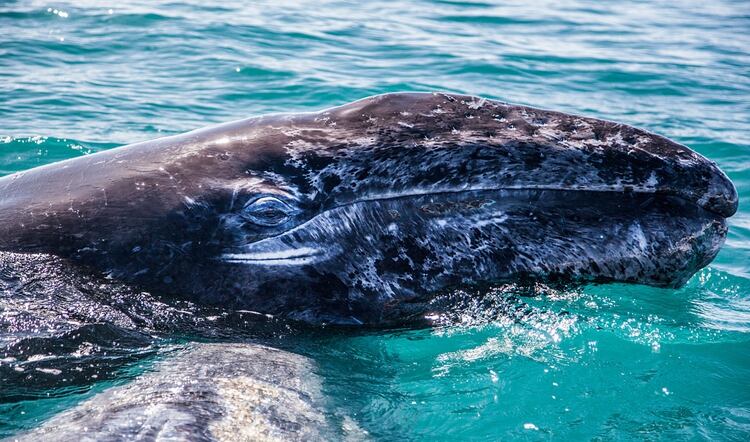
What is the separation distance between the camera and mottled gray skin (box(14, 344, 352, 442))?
441 centimetres

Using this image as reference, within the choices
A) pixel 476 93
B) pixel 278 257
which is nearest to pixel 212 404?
pixel 278 257

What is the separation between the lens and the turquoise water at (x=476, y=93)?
5691 mm

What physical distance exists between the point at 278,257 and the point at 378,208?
2.50 ft

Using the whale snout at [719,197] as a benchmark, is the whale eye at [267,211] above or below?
below

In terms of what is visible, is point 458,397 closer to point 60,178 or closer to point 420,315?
point 420,315

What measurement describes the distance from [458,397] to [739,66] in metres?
17.1

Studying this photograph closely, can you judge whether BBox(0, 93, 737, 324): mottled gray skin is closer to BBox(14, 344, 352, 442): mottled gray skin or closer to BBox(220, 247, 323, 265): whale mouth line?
BBox(220, 247, 323, 265): whale mouth line

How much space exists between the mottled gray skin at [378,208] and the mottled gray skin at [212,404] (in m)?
0.47

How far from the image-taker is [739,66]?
2011 cm

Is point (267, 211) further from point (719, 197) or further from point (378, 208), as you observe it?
point (719, 197)

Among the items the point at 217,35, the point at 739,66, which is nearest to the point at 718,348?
the point at 739,66

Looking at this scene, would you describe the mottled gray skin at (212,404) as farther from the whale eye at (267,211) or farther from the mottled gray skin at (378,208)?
the whale eye at (267,211)

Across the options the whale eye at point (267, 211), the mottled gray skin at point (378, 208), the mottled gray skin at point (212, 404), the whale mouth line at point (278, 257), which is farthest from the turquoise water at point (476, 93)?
the whale eye at point (267, 211)

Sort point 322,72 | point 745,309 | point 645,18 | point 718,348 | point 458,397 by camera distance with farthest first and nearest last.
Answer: point 645,18 → point 322,72 → point 745,309 → point 718,348 → point 458,397
